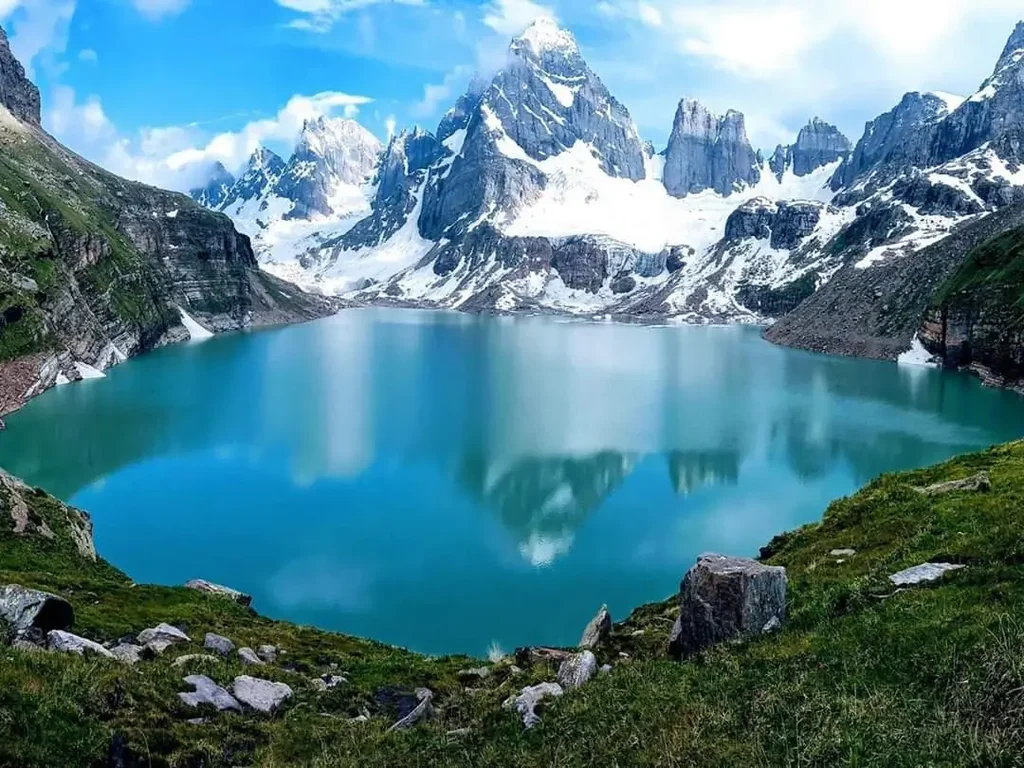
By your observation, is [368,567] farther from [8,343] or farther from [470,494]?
[8,343]

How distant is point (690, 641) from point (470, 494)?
1585 inches

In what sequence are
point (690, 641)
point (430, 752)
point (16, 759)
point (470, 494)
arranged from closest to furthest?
point (16, 759)
point (430, 752)
point (690, 641)
point (470, 494)

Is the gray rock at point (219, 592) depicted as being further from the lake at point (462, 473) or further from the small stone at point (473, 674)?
the small stone at point (473, 674)

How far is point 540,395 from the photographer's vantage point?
336ft

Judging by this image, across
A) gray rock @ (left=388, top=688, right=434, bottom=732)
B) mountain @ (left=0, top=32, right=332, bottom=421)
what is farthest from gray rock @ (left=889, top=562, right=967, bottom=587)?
mountain @ (left=0, top=32, right=332, bottom=421)

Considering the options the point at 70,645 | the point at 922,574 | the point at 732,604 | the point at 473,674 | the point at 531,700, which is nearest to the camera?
the point at 531,700

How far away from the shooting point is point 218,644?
22.0m

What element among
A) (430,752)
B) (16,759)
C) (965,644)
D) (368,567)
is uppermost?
(965,644)

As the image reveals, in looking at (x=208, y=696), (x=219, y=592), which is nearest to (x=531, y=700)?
(x=208, y=696)

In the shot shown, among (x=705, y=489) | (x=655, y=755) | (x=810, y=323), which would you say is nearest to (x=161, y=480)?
(x=705, y=489)

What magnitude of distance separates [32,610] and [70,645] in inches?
77.2

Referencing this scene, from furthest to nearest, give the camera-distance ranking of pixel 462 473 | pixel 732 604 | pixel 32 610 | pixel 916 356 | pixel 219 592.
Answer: pixel 916 356 → pixel 462 473 → pixel 219 592 → pixel 32 610 → pixel 732 604

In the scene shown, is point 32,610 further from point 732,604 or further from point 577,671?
point 732,604

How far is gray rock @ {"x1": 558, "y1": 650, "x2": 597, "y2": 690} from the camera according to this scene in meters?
16.9
